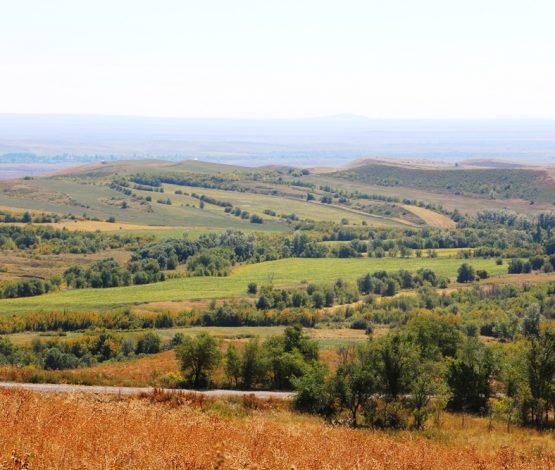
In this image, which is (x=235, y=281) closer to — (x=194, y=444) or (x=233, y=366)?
(x=233, y=366)

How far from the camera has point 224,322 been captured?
9444 cm

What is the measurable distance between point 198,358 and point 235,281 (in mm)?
80273

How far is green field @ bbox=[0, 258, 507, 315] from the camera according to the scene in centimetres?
10261

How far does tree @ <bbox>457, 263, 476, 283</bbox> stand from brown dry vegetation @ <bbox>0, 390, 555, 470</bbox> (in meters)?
97.6

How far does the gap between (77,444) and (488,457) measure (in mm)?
13444

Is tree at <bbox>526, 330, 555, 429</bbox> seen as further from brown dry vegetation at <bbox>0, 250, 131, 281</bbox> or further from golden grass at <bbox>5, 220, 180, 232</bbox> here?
golden grass at <bbox>5, 220, 180, 232</bbox>

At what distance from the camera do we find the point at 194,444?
52.0 feet

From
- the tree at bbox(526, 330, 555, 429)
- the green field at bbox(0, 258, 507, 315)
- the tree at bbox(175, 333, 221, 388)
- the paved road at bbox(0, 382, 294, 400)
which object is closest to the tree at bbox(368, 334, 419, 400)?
the paved road at bbox(0, 382, 294, 400)

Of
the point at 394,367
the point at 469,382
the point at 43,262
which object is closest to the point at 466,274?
the point at 469,382

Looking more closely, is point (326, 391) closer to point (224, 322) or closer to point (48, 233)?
point (224, 322)

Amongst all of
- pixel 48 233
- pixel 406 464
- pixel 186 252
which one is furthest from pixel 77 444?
pixel 48 233

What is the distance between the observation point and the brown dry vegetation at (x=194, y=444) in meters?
13.4

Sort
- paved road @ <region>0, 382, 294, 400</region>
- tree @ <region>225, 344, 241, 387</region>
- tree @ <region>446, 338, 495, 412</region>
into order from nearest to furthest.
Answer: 1. paved road @ <region>0, 382, 294, 400</region>
2. tree @ <region>446, 338, 495, 412</region>
3. tree @ <region>225, 344, 241, 387</region>

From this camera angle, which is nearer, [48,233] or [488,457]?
[488,457]
